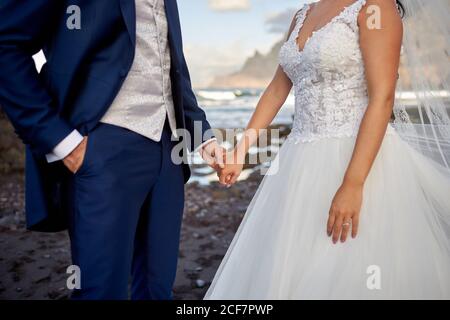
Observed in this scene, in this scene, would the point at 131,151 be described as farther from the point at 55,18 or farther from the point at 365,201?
the point at 365,201

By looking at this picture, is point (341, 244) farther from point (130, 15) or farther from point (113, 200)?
point (130, 15)

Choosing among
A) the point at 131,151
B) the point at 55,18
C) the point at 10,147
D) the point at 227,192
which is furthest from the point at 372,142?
the point at 10,147

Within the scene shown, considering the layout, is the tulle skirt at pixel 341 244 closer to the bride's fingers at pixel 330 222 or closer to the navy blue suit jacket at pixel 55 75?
the bride's fingers at pixel 330 222

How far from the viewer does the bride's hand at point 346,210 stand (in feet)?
5.89

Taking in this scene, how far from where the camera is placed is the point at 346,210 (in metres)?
1.79

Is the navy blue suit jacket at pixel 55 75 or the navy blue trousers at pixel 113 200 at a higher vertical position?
the navy blue suit jacket at pixel 55 75

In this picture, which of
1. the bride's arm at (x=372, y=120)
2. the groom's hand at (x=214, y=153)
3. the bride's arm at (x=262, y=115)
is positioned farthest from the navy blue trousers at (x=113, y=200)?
the bride's arm at (x=372, y=120)

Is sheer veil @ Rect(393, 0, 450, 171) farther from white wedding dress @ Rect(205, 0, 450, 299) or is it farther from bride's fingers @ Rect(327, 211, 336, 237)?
bride's fingers @ Rect(327, 211, 336, 237)

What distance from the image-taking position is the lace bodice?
1.97 meters

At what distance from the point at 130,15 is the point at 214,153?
3.23ft

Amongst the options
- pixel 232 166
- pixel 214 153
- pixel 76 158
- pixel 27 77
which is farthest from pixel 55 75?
pixel 232 166

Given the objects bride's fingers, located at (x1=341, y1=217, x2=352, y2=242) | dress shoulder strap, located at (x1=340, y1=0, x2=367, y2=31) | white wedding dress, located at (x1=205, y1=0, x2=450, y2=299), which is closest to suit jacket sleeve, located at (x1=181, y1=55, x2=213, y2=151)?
white wedding dress, located at (x1=205, y1=0, x2=450, y2=299)

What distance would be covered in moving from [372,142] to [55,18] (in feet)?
4.81

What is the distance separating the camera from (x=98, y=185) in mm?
1763
